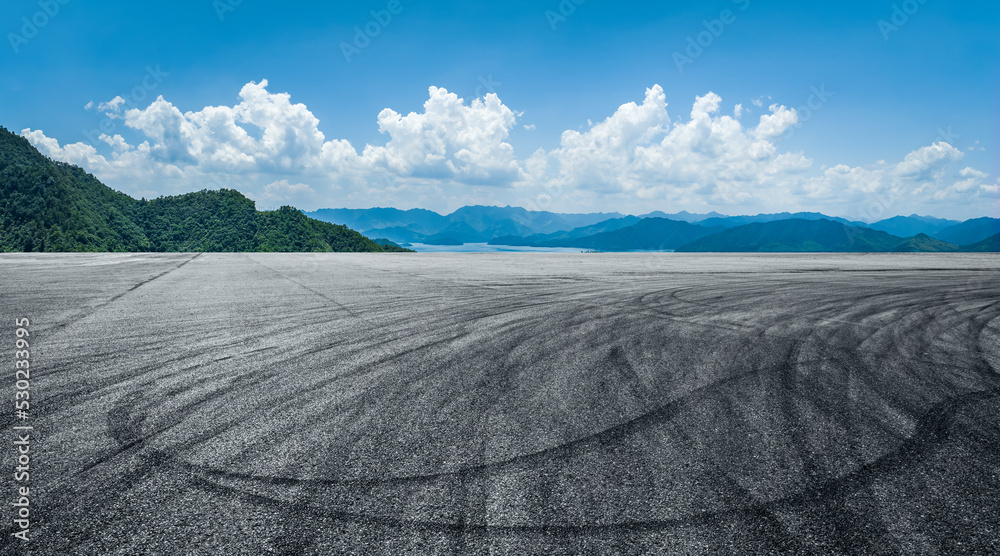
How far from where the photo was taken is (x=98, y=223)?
282ft

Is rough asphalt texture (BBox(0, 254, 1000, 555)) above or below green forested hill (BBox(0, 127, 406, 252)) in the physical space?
below

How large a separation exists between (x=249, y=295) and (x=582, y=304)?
8577mm

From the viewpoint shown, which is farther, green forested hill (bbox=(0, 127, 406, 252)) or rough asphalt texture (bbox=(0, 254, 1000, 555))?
green forested hill (bbox=(0, 127, 406, 252))

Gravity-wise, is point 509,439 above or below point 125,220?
below

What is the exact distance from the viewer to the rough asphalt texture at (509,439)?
93.0 inches

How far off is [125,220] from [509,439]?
132 m

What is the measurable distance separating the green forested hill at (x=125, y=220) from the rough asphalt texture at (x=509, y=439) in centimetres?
7962

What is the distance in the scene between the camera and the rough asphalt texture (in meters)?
2.36

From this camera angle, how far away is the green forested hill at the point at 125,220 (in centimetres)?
7569

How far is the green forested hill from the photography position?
75.7 meters

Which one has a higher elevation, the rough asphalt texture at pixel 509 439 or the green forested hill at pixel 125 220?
the green forested hill at pixel 125 220

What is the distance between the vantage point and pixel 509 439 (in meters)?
3.43

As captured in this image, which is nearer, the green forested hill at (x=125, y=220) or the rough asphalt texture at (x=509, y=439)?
the rough asphalt texture at (x=509, y=439)

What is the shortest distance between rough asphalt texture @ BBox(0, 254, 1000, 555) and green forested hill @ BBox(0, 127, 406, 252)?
7962 cm
